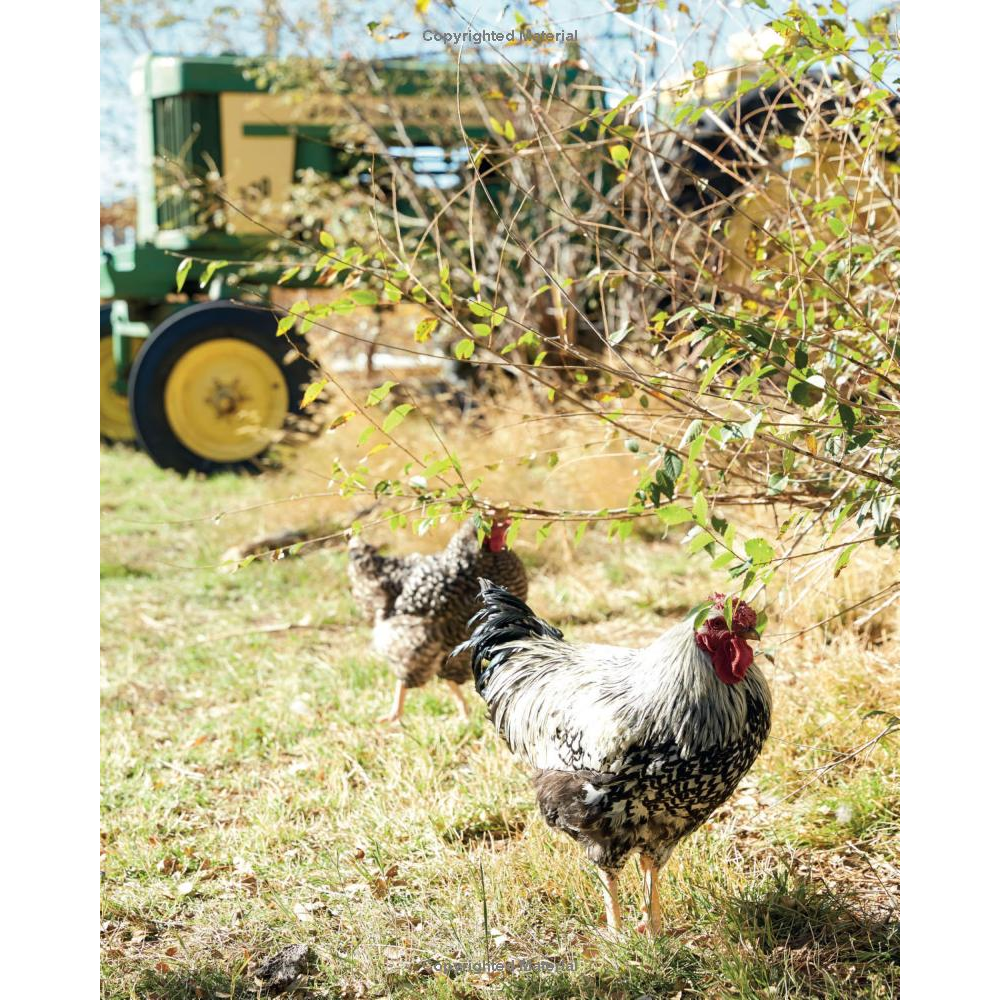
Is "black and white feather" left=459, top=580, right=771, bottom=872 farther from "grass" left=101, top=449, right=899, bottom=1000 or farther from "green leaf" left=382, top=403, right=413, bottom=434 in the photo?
"green leaf" left=382, top=403, right=413, bottom=434

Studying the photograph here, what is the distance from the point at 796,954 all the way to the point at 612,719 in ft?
2.32

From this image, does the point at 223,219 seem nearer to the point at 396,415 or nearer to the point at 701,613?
the point at 396,415

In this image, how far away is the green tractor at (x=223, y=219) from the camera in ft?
26.6

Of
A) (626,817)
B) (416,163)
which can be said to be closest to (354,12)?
(416,163)

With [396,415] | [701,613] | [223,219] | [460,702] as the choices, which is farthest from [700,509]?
[223,219]

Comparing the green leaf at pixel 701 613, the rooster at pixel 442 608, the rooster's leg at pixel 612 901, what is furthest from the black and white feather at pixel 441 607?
the green leaf at pixel 701 613

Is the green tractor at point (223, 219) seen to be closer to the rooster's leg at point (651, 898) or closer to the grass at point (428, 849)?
the grass at point (428, 849)

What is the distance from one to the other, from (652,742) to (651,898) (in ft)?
1.60

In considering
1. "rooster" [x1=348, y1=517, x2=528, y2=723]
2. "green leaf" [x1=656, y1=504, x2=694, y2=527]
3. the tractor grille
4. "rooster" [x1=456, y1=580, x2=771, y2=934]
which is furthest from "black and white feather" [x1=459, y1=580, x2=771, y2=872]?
Result: the tractor grille

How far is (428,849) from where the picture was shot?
9.93ft
